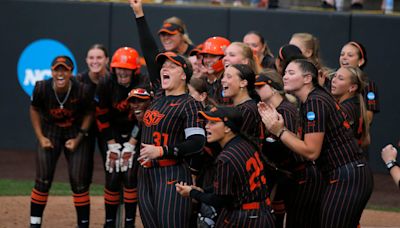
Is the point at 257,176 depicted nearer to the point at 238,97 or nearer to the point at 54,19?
the point at 238,97

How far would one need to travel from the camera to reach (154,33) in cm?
1281

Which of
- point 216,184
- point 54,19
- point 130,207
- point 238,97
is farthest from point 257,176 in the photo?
point 54,19

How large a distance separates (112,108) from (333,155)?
3036mm

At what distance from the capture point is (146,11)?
1289cm

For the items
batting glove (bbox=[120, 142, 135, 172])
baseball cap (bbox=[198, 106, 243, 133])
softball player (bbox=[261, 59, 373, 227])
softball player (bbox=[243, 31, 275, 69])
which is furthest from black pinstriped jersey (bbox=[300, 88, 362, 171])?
softball player (bbox=[243, 31, 275, 69])

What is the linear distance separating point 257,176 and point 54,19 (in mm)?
7896

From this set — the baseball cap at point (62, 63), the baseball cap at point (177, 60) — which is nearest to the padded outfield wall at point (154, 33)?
the baseball cap at point (62, 63)

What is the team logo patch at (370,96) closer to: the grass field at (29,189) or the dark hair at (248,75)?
the grass field at (29,189)

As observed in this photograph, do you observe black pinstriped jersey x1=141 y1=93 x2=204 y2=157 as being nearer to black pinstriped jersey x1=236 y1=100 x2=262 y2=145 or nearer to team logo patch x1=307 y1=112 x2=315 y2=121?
black pinstriped jersey x1=236 y1=100 x2=262 y2=145

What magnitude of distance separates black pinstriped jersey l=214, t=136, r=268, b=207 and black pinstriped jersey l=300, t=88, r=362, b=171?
0.55 m

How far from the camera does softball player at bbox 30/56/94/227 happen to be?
864 centimetres

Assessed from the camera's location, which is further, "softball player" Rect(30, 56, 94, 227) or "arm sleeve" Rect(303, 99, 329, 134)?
"softball player" Rect(30, 56, 94, 227)

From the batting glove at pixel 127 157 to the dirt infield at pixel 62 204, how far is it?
87 centimetres

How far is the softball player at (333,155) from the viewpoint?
6371 mm
